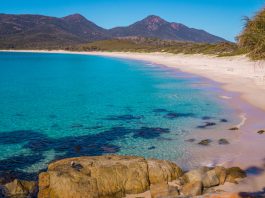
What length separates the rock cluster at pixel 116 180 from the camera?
12273 mm

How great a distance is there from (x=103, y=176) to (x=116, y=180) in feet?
1.69

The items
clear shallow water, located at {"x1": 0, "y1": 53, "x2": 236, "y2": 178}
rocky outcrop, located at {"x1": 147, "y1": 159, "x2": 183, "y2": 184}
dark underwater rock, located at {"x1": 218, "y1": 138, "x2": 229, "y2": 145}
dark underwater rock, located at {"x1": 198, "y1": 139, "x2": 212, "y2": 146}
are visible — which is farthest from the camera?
dark underwater rock, located at {"x1": 218, "y1": 138, "x2": 229, "y2": 145}

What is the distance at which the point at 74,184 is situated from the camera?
481 inches

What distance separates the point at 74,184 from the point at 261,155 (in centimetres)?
956

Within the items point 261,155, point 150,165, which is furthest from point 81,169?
point 261,155

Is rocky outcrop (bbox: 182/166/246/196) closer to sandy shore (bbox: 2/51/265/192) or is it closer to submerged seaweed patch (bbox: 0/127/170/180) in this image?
sandy shore (bbox: 2/51/265/192)

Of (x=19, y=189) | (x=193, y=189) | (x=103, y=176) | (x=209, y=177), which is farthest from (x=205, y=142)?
(x=19, y=189)

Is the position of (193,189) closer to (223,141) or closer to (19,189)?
(19,189)

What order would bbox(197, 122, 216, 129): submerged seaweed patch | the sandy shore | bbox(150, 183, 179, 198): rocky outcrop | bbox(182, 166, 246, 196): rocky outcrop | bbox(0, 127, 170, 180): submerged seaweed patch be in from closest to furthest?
bbox(150, 183, 179, 198): rocky outcrop < bbox(182, 166, 246, 196): rocky outcrop < the sandy shore < bbox(0, 127, 170, 180): submerged seaweed patch < bbox(197, 122, 216, 129): submerged seaweed patch

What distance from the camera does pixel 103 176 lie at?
12.8 m

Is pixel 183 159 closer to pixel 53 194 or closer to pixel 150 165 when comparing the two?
pixel 150 165

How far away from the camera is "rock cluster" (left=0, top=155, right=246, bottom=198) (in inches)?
483

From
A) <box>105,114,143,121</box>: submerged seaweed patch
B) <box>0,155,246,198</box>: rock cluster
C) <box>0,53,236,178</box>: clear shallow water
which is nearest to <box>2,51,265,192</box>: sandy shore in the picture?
<box>0,155,246,198</box>: rock cluster

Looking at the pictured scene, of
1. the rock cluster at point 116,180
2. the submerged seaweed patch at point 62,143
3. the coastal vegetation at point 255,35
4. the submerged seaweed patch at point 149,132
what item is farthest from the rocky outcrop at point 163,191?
the coastal vegetation at point 255,35
